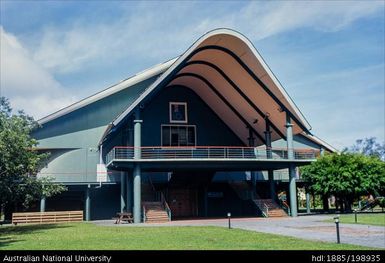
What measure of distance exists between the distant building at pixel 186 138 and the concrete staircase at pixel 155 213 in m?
2.13

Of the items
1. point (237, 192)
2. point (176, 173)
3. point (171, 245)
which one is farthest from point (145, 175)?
point (171, 245)

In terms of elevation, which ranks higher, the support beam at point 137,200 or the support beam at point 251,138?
the support beam at point 251,138

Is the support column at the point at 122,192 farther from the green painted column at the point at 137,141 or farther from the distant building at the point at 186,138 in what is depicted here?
the green painted column at the point at 137,141

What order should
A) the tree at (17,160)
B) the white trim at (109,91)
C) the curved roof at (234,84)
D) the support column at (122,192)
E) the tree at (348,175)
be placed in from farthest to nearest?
the white trim at (109,91)
the tree at (348,175)
the support column at (122,192)
the curved roof at (234,84)
the tree at (17,160)

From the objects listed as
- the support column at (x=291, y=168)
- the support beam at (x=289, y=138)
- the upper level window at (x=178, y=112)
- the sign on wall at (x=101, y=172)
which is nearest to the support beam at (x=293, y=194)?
the support column at (x=291, y=168)

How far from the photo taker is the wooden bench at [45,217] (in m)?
29.1

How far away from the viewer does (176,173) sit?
3169 centimetres

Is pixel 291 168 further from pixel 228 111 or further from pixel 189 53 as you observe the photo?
pixel 189 53

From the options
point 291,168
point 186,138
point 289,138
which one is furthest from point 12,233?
point 289,138

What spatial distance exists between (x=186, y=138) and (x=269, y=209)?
8.82 m

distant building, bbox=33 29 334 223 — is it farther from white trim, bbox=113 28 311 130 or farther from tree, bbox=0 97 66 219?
tree, bbox=0 97 66 219

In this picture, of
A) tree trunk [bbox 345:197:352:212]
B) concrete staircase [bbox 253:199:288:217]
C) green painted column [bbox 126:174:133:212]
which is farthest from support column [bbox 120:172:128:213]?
tree trunk [bbox 345:197:352:212]

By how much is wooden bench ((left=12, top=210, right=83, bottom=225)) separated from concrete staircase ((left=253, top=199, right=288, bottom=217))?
12.9 metres

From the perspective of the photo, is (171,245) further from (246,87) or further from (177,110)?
(177,110)
